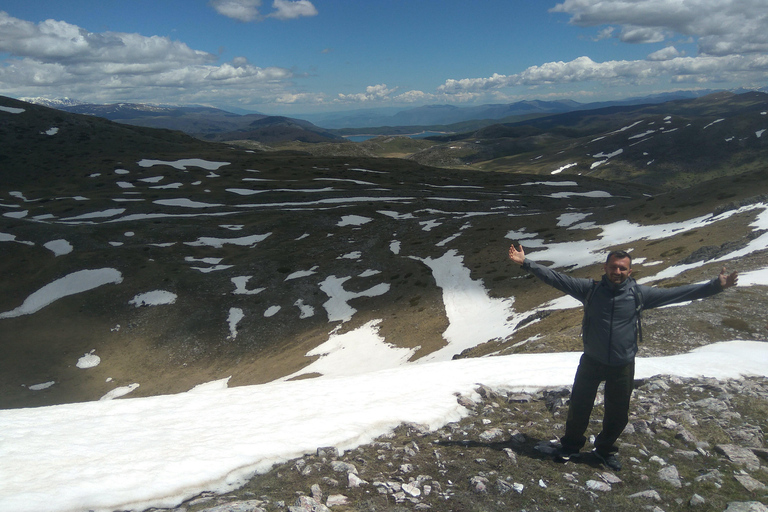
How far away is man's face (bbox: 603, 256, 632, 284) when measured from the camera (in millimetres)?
8859

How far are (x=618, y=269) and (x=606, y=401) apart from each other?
2997 millimetres

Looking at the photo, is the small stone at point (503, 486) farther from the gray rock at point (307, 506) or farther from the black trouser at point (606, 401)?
the gray rock at point (307, 506)

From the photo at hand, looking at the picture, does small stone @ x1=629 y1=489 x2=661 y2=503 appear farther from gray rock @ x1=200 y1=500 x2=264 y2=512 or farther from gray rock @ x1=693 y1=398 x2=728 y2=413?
gray rock @ x1=200 y1=500 x2=264 y2=512

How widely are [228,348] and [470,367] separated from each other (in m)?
43.5

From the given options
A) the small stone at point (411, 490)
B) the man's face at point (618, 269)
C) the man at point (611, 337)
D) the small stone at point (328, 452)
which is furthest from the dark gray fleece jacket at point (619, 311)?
→ the small stone at point (328, 452)

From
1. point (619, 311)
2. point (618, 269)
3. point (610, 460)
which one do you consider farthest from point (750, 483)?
point (618, 269)

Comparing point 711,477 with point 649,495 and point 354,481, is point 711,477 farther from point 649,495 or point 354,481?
point 354,481

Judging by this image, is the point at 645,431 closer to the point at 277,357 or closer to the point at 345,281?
the point at 277,357

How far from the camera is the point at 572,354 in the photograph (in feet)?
63.2

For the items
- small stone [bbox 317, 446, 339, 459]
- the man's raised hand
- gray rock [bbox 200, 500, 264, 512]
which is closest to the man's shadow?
small stone [bbox 317, 446, 339, 459]

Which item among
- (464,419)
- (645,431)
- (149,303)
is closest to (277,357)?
(149,303)

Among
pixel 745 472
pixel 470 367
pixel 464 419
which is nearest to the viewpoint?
pixel 745 472

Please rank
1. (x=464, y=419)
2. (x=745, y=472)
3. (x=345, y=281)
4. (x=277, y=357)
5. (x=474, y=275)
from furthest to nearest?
(x=345, y=281)
(x=474, y=275)
(x=277, y=357)
(x=464, y=419)
(x=745, y=472)

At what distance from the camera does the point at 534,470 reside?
916 cm
